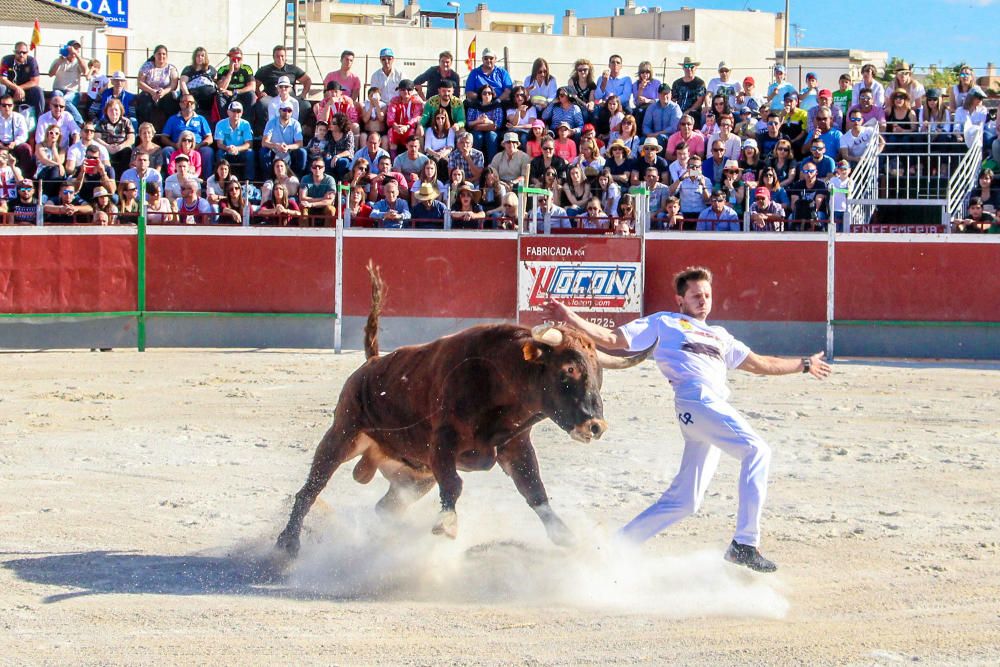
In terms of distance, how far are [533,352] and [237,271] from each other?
9555mm

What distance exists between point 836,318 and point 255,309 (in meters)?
6.21

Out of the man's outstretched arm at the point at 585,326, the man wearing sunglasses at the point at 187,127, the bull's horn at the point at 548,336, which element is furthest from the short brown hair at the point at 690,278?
the man wearing sunglasses at the point at 187,127

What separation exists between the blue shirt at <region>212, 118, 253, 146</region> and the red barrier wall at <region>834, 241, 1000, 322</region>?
6.84 metres

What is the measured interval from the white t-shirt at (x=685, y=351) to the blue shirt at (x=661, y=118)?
1058 cm

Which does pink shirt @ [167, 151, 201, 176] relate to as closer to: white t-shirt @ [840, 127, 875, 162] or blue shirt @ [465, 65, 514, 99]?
blue shirt @ [465, 65, 514, 99]

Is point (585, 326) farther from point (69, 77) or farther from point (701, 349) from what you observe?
point (69, 77)

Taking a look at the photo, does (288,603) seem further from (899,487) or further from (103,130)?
(103,130)

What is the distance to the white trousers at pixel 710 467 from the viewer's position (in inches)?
212

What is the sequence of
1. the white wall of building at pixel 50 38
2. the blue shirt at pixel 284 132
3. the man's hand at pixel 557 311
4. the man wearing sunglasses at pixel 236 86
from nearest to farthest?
the man's hand at pixel 557 311 < the blue shirt at pixel 284 132 < the man wearing sunglasses at pixel 236 86 < the white wall of building at pixel 50 38

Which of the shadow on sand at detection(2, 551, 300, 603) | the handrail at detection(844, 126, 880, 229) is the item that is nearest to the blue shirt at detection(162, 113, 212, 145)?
the handrail at detection(844, 126, 880, 229)

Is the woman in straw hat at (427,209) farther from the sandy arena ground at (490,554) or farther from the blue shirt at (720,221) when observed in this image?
the sandy arena ground at (490,554)

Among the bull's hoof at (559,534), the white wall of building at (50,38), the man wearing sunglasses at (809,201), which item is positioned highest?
the white wall of building at (50,38)

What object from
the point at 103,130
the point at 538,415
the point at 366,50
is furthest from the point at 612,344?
the point at 366,50

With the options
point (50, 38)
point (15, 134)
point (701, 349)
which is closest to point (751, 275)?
point (15, 134)
